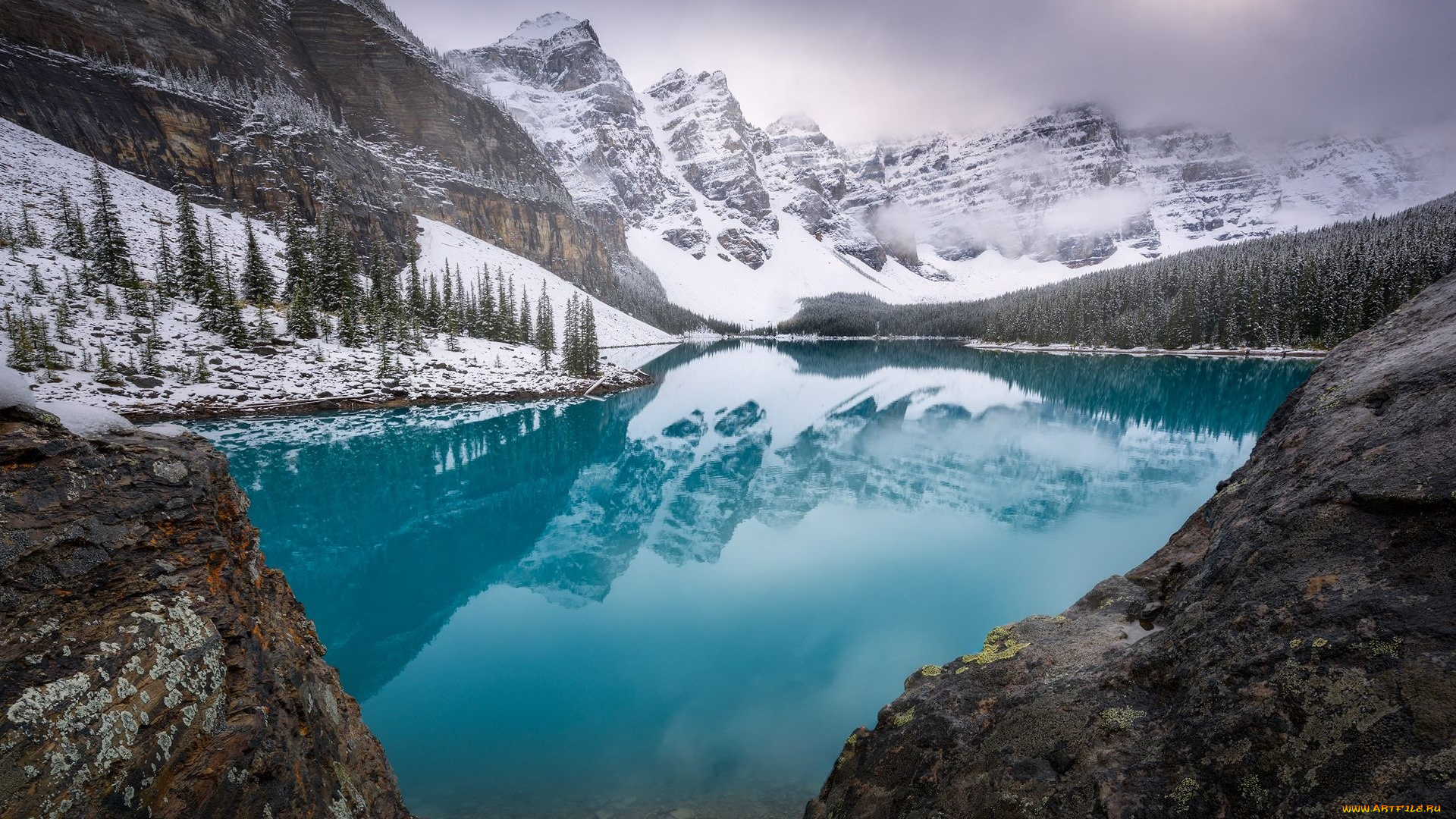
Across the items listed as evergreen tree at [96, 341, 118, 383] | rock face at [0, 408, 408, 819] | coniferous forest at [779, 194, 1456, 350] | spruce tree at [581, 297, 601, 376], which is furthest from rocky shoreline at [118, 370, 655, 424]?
coniferous forest at [779, 194, 1456, 350]

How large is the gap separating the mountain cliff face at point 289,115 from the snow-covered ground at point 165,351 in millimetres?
8602

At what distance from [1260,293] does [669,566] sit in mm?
92938

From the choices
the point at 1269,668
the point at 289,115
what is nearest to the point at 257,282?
the point at 1269,668

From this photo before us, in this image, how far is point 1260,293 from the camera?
226 feet

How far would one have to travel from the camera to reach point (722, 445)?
2916 cm

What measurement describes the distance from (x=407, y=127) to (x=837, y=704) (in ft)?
449

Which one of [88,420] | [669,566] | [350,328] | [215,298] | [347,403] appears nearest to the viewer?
[88,420]

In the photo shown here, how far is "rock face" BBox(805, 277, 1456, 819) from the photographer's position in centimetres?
212

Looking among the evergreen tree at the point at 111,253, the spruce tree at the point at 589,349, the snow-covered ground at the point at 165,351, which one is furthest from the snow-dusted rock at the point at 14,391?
the evergreen tree at the point at 111,253

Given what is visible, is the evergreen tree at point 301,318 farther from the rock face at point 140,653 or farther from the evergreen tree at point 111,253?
the rock face at point 140,653

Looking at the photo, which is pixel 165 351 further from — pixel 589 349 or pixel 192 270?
pixel 589 349

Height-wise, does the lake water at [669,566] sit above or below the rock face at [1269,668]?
below

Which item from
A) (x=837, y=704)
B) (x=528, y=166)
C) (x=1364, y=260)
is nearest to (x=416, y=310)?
(x=837, y=704)

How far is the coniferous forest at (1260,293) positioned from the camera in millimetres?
58938
